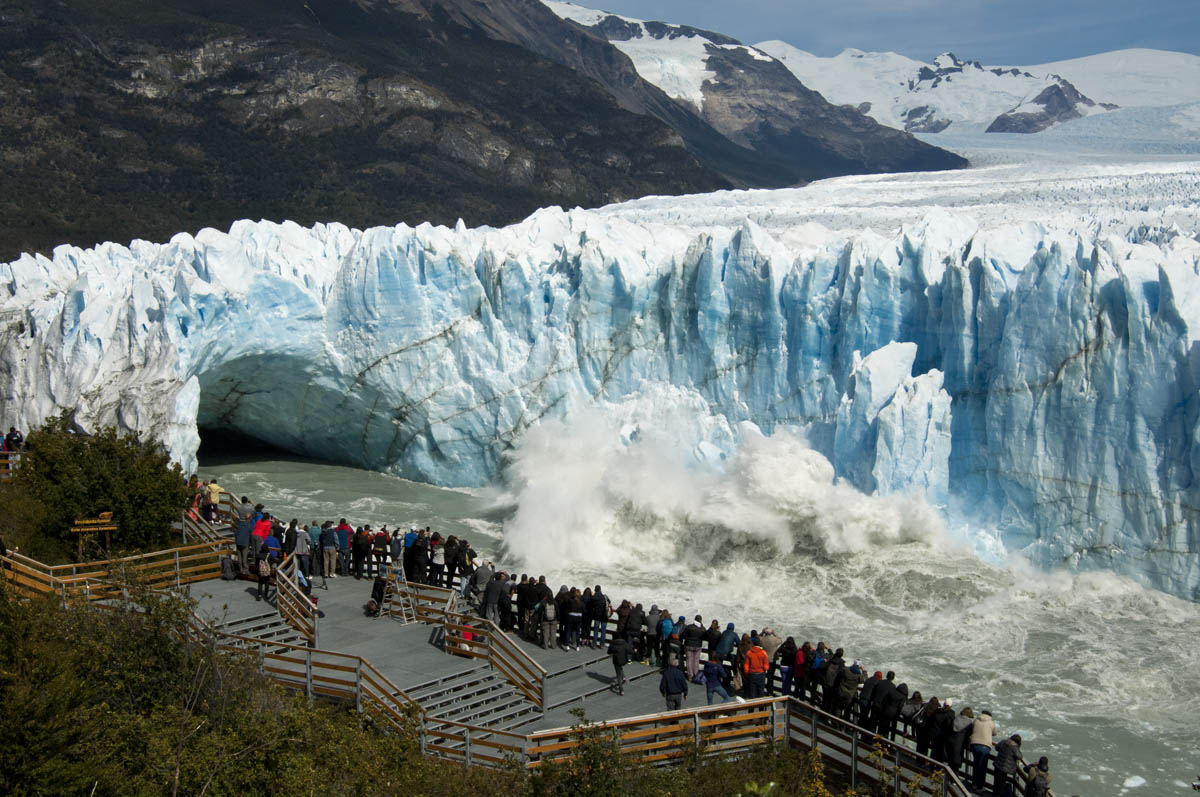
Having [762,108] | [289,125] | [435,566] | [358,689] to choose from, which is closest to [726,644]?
[358,689]

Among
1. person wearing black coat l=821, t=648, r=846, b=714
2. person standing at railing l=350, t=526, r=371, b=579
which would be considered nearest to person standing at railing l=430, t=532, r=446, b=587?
person standing at railing l=350, t=526, r=371, b=579

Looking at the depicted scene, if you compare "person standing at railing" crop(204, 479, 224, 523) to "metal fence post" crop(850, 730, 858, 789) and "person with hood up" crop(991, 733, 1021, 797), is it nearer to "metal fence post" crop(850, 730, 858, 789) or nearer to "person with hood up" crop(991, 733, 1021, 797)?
"metal fence post" crop(850, 730, 858, 789)

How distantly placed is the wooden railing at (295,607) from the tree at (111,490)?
3327 millimetres

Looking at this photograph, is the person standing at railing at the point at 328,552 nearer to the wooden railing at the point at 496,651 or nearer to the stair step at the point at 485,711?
the wooden railing at the point at 496,651

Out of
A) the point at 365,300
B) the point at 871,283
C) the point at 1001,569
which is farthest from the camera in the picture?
the point at 365,300

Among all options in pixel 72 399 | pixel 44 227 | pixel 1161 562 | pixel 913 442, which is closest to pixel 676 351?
pixel 913 442

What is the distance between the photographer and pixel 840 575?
1903 centimetres

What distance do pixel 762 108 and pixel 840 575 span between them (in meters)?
138

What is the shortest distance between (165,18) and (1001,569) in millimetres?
74385

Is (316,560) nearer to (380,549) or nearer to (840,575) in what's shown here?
(380,549)

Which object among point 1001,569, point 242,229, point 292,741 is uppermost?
point 242,229

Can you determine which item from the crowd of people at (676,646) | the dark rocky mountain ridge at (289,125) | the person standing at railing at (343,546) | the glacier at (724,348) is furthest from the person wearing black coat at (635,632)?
the dark rocky mountain ridge at (289,125)

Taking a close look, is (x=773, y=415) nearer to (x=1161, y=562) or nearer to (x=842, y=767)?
(x=1161, y=562)

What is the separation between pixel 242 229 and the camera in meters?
26.5
